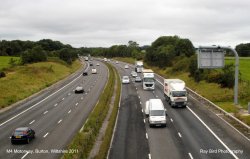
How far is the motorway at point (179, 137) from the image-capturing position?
29.9m

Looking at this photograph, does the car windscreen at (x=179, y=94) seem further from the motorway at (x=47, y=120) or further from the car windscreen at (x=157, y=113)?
the car windscreen at (x=157, y=113)

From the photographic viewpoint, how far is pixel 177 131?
3822 centimetres

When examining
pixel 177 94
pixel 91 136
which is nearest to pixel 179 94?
pixel 177 94

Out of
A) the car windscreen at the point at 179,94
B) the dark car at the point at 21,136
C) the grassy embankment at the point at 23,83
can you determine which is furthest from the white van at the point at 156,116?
the grassy embankment at the point at 23,83

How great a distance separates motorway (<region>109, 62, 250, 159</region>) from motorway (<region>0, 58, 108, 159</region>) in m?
4.68

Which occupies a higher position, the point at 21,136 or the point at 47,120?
the point at 21,136

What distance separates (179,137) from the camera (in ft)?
117

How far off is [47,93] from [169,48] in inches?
2549

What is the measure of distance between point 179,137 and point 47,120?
57.0 ft

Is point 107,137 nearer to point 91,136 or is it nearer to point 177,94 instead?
point 91,136

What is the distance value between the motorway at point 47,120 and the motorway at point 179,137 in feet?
15.4

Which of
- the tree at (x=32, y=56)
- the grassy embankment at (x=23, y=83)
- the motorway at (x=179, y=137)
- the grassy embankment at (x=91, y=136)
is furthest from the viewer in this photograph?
the tree at (x=32, y=56)

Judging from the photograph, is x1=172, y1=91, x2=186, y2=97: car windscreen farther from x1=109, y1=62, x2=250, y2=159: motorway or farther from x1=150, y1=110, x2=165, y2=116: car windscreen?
x1=150, y1=110, x2=165, y2=116: car windscreen

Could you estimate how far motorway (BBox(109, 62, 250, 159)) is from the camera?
98.2 ft
